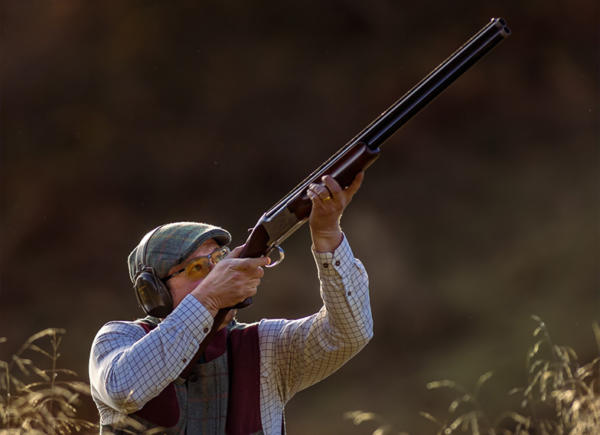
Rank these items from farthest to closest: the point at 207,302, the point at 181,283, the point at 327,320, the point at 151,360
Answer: the point at 181,283, the point at 327,320, the point at 207,302, the point at 151,360

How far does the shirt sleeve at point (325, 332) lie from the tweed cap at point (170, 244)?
14.2 inches

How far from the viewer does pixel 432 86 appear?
2.79 metres

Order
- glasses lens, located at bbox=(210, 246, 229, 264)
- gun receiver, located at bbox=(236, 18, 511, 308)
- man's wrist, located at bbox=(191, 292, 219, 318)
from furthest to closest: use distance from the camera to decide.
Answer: glasses lens, located at bbox=(210, 246, 229, 264), gun receiver, located at bbox=(236, 18, 511, 308), man's wrist, located at bbox=(191, 292, 219, 318)

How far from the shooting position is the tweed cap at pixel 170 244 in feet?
9.21

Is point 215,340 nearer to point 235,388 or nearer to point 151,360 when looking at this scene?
point 235,388

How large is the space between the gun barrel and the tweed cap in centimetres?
60

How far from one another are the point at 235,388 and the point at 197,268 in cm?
42

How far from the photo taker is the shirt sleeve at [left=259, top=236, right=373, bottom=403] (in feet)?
8.59

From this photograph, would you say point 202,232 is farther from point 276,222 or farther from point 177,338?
point 177,338

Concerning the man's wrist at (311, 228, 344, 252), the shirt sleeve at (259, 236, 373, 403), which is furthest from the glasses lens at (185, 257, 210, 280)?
the man's wrist at (311, 228, 344, 252)

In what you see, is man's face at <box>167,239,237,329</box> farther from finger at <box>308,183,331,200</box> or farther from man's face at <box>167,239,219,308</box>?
finger at <box>308,183,331,200</box>

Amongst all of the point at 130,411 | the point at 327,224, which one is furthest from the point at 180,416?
the point at 327,224

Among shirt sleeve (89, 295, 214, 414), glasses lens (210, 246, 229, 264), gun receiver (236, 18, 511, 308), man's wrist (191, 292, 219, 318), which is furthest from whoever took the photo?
glasses lens (210, 246, 229, 264)

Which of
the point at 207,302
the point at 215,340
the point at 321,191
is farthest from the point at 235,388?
the point at 321,191
